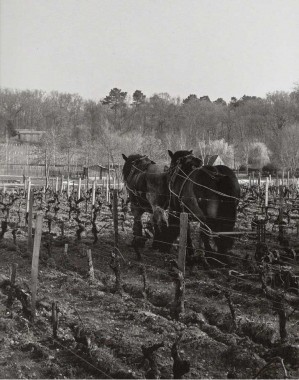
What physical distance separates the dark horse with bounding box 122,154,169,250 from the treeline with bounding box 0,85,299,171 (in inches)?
1763

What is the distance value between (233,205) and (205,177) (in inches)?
28.5

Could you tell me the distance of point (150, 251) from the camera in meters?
10.8

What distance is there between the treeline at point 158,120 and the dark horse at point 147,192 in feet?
147

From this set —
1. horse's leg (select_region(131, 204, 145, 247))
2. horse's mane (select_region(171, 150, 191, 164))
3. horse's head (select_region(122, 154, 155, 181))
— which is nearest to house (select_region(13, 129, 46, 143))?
horse's head (select_region(122, 154, 155, 181))

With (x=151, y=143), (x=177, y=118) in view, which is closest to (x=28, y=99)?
(x=177, y=118)

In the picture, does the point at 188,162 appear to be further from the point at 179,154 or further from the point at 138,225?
the point at 138,225

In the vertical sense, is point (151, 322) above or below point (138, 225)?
below

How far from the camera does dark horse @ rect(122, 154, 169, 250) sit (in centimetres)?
1027

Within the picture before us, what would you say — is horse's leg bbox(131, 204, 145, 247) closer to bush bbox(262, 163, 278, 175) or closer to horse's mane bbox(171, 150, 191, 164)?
horse's mane bbox(171, 150, 191, 164)

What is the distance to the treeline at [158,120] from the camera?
199 ft

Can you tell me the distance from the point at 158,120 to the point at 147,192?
71.1 meters

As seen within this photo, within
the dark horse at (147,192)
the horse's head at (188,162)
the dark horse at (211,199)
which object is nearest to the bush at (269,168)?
the dark horse at (147,192)

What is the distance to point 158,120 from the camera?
81.1 meters

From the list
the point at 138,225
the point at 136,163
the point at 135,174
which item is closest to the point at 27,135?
the point at 136,163
